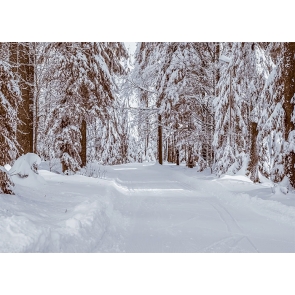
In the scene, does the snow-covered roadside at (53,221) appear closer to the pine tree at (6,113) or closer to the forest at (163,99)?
the pine tree at (6,113)

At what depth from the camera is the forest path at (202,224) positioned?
5562 millimetres

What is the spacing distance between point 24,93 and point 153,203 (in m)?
5.69

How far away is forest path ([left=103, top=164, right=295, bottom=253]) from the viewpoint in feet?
18.2

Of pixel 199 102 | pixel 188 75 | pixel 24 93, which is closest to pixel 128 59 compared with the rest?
pixel 188 75

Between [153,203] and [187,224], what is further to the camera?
[153,203]

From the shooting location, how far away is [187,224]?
7141mm

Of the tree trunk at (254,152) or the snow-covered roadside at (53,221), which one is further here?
the tree trunk at (254,152)

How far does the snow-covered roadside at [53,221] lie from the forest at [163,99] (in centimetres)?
92

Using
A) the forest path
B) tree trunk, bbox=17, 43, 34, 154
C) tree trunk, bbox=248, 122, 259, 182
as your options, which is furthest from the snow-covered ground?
tree trunk, bbox=248, 122, 259, 182

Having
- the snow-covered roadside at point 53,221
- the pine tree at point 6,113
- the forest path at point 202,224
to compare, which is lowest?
the forest path at point 202,224

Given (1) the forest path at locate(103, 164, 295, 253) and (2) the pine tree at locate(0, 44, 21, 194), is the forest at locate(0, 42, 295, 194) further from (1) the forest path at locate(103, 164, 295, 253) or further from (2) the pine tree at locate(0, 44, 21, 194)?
(1) the forest path at locate(103, 164, 295, 253)

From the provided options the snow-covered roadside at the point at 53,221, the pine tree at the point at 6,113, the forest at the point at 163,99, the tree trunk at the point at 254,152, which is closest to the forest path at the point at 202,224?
the snow-covered roadside at the point at 53,221
